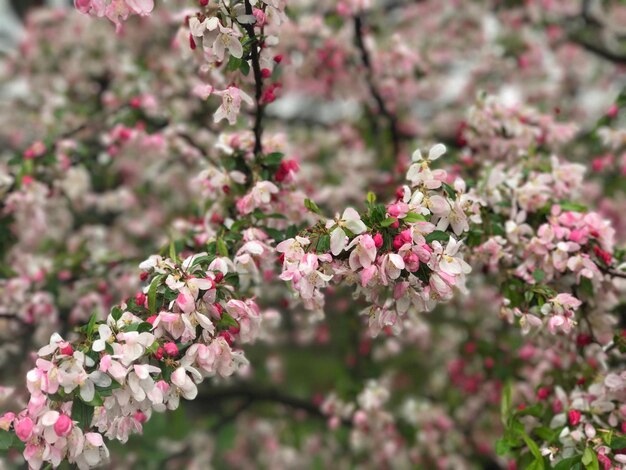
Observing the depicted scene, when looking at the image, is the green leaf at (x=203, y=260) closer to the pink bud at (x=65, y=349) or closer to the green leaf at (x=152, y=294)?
the green leaf at (x=152, y=294)

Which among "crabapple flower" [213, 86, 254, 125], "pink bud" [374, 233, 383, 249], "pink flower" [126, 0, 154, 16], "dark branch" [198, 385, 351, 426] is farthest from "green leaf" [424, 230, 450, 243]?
"dark branch" [198, 385, 351, 426]

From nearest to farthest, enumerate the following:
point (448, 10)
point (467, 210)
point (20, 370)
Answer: point (467, 210) → point (20, 370) → point (448, 10)

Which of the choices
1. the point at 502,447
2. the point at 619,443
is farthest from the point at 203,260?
the point at 619,443

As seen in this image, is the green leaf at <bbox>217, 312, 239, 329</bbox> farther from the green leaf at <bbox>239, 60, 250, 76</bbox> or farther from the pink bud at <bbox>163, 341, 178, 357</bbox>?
the green leaf at <bbox>239, 60, 250, 76</bbox>

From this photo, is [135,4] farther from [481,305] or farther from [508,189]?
[481,305]

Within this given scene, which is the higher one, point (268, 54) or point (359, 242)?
point (268, 54)

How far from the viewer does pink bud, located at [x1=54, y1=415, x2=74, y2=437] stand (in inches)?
59.1

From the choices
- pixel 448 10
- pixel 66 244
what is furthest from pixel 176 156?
pixel 448 10

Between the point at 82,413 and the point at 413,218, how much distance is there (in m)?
1.12

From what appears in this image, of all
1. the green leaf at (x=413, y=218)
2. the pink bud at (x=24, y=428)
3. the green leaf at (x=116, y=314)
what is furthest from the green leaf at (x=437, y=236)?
the pink bud at (x=24, y=428)

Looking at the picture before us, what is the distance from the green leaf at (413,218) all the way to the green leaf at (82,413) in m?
1.08

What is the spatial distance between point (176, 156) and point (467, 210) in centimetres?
200

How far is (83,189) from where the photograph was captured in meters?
3.35

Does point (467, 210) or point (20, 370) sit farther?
point (20, 370)
